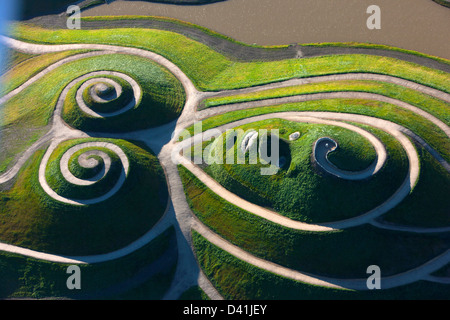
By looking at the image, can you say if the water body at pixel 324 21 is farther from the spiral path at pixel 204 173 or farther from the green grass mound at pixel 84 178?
the green grass mound at pixel 84 178

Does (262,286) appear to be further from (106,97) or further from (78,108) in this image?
(78,108)

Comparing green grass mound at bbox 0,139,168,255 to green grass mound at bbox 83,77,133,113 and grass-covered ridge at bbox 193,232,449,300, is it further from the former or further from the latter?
green grass mound at bbox 83,77,133,113

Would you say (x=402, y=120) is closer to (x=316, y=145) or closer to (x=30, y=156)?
(x=316, y=145)

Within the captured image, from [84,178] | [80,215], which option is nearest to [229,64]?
[84,178]

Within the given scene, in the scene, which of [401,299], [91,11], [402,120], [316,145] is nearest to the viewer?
[401,299]

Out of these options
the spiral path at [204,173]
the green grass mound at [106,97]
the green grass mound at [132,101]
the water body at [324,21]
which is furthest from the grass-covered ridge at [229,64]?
the green grass mound at [106,97]

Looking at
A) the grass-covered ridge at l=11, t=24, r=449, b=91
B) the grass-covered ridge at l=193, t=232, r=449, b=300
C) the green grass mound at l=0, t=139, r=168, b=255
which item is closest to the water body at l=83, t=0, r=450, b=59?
the grass-covered ridge at l=11, t=24, r=449, b=91

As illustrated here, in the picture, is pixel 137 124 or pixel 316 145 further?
pixel 137 124
